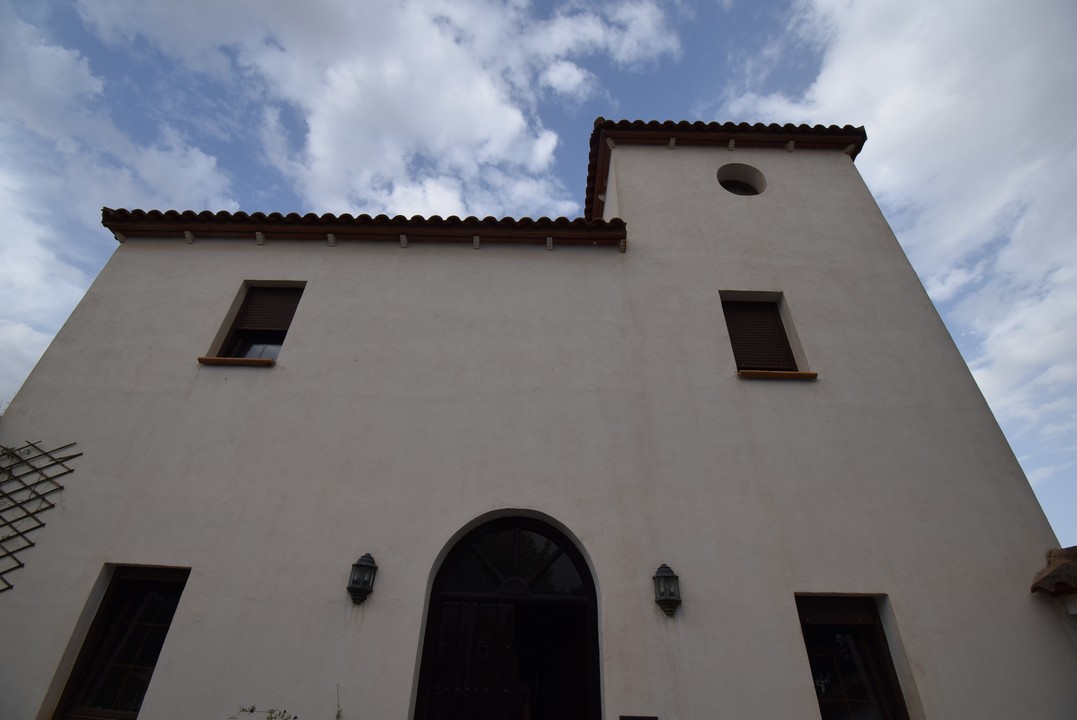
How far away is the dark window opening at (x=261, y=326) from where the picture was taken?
19.9 feet

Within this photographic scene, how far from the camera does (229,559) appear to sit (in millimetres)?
4477

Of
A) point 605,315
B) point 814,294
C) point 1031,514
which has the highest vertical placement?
point 814,294

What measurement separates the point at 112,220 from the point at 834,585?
9.19m

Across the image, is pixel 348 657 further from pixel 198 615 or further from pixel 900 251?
pixel 900 251

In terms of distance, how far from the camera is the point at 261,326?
6.12 m

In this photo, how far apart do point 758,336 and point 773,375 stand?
0.77 metres

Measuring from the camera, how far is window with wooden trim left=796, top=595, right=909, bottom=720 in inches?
161

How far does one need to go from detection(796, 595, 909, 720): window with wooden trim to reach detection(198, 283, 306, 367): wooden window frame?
Result: 6159mm

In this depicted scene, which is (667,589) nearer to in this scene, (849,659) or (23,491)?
(849,659)

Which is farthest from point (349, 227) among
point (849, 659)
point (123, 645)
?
point (849, 659)

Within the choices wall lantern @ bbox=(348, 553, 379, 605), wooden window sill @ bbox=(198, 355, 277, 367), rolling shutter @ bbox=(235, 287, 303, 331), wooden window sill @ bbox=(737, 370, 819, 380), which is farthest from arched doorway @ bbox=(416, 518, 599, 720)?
rolling shutter @ bbox=(235, 287, 303, 331)

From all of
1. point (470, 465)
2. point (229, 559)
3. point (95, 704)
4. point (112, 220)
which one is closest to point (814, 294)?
point (470, 465)

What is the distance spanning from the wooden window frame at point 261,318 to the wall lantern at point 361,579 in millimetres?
2777

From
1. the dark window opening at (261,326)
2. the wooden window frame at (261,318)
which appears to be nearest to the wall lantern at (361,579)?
the wooden window frame at (261,318)
